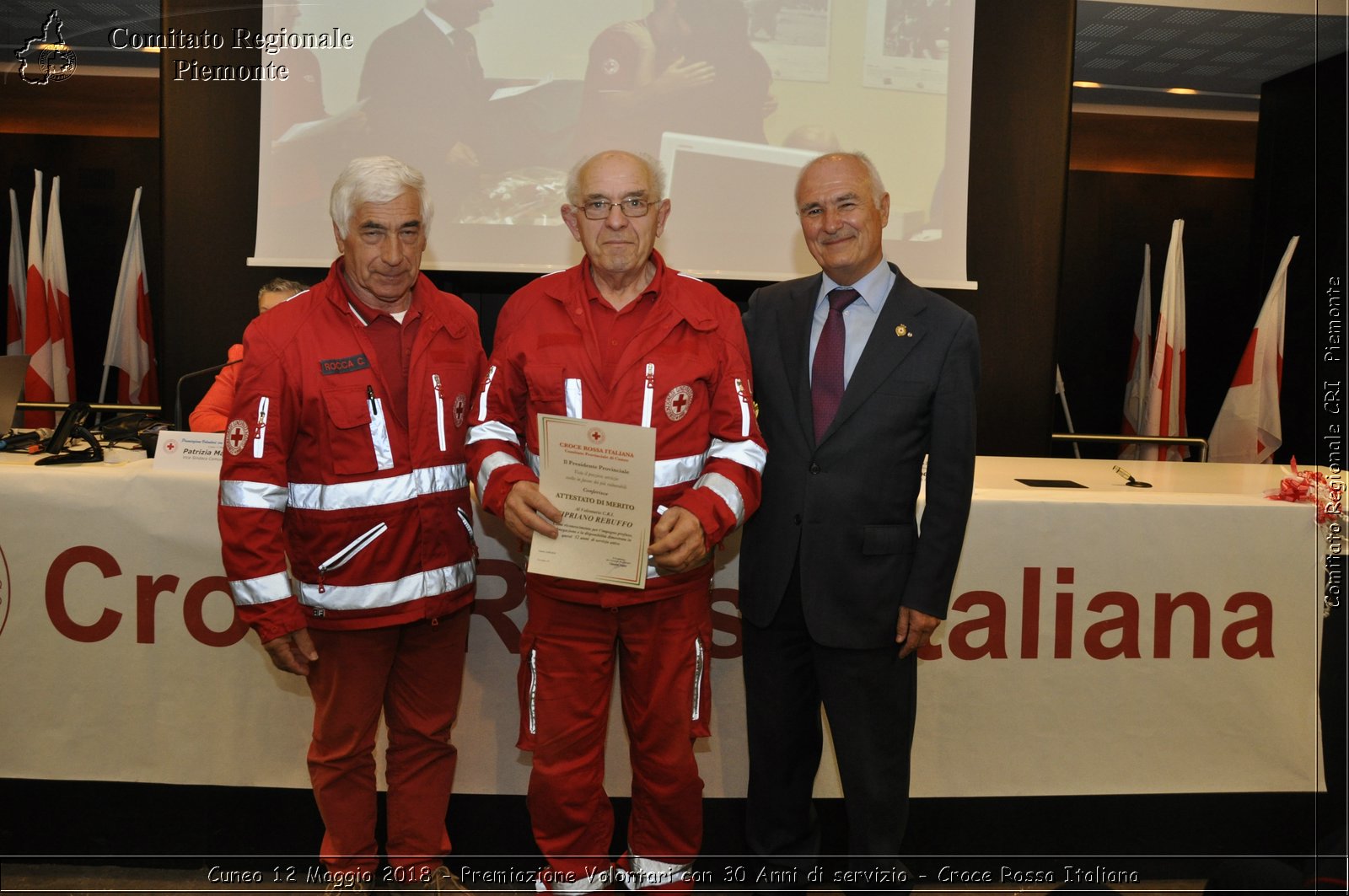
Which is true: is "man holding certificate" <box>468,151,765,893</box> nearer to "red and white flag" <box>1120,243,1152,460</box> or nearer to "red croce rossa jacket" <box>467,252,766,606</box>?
"red croce rossa jacket" <box>467,252,766,606</box>

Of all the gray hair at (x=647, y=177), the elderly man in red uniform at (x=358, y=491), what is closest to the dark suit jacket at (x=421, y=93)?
the elderly man in red uniform at (x=358, y=491)

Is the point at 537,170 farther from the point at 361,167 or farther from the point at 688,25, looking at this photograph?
the point at 361,167

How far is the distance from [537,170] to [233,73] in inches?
67.2

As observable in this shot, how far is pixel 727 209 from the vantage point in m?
4.84

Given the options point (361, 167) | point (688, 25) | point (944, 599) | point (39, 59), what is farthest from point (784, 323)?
point (39, 59)

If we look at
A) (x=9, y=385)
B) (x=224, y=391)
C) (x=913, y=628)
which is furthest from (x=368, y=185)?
(x=224, y=391)

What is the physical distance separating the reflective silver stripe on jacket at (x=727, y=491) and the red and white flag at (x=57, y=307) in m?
7.34

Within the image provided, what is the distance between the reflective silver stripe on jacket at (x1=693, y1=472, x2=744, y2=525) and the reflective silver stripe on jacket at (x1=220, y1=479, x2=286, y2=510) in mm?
942

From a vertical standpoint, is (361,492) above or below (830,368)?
below

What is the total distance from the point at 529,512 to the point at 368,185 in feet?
2.69

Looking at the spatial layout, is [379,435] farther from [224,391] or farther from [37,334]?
[37,334]

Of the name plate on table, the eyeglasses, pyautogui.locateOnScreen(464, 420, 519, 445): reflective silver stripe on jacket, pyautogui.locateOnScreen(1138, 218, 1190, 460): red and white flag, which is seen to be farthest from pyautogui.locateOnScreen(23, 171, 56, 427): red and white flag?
pyautogui.locateOnScreen(1138, 218, 1190, 460): red and white flag

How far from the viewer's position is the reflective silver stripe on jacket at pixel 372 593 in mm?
2141

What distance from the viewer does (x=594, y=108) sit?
474cm
